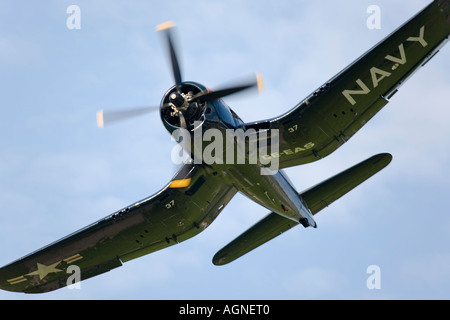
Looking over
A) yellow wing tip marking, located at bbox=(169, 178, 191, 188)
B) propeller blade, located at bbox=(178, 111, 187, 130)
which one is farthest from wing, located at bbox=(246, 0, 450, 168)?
yellow wing tip marking, located at bbox=(169, 178, 191, 188)

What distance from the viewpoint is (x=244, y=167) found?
2208 centimetres

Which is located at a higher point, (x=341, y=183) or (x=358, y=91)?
(x=358, y=91)

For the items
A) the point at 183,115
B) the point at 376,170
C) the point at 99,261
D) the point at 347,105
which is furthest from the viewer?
the point at 99,261

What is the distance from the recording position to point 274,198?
23.4m

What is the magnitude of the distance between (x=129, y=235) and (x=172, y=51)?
663cm

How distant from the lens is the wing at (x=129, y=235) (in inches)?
922

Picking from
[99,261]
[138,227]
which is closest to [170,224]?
[138,227]

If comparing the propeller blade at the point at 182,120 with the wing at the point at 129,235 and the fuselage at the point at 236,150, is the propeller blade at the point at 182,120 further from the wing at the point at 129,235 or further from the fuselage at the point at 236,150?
the wing at the point at 129,235

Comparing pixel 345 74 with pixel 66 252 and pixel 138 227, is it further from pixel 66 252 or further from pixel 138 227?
pixel 66 252

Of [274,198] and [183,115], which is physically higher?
[183,115]

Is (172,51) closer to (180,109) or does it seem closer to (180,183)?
(180,109)

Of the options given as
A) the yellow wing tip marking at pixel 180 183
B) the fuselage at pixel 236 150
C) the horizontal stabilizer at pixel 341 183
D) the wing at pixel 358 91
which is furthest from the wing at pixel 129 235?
the horizontal stabilizer at pixel 341 183

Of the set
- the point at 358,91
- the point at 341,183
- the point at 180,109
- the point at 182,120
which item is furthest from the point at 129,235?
the point at 358,91

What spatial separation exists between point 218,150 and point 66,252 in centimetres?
686
